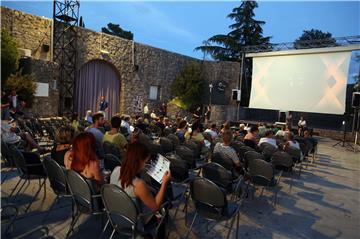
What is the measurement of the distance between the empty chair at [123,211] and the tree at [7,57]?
880 cm

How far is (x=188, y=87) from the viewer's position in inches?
784

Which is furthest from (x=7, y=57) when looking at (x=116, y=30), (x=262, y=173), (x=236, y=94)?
(x=116, y=30)

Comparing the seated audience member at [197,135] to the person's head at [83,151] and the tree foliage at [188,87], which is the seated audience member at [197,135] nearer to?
the person's head at [83,151]

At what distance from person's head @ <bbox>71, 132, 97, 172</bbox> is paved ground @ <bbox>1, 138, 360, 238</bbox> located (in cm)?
77


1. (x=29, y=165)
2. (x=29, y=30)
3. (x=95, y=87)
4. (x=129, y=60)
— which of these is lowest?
(x=29, y=165)

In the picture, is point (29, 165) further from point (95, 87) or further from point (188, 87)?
point (188, 87)

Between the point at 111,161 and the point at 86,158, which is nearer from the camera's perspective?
the point at 86,158

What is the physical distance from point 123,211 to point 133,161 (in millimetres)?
407

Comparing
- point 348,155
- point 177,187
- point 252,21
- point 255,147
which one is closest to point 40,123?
point 177,187

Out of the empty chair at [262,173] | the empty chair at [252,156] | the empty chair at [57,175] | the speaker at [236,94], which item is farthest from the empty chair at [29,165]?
the speaker at [236,94]

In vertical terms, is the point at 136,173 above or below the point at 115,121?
below

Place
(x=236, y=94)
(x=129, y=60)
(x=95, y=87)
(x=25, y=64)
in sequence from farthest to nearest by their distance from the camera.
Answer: (x=236, y=94) < (x=129, y=60) < (x=95, y=87) < (x=25, y=64)

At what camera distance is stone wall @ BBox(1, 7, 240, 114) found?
39.2 feet

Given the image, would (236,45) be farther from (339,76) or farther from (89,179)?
(89,179)
